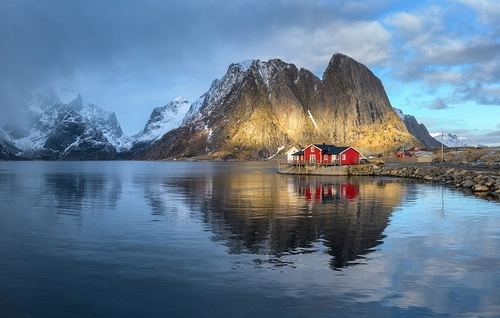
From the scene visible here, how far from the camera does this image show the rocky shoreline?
64875mm

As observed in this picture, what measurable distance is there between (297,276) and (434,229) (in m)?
17.7

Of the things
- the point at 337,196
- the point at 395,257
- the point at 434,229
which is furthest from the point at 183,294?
the point at 337,196

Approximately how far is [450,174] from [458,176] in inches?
181

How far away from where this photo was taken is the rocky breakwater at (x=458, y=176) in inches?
2539

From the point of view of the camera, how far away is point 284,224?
3475cm

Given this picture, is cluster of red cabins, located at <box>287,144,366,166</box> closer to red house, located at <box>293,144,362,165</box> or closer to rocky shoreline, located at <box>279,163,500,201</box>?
red house, located at <box>293,144,362,165</box>

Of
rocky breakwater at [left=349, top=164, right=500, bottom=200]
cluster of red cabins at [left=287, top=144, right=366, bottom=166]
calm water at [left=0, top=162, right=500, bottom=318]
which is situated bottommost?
calm water at [left=0, top=162, right=500, bottom=318]

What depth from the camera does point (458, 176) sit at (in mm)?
81812

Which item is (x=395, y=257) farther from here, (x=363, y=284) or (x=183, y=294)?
(x=183, y=294)

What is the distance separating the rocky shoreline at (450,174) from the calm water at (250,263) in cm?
2531

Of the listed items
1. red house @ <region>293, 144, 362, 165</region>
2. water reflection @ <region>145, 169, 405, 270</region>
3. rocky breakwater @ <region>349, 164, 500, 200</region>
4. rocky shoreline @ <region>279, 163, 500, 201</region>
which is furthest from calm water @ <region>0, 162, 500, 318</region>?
red house @ <region>293, 144, 362, 165</region>

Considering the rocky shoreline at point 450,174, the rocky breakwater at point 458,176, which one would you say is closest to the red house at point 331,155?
the rocky shoreline at point 450,174

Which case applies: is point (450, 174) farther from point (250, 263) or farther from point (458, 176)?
point (250, 263)

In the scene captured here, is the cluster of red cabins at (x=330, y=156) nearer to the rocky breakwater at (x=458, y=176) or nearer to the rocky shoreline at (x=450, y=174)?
the rocky shoreline at (x=450, y=174)
